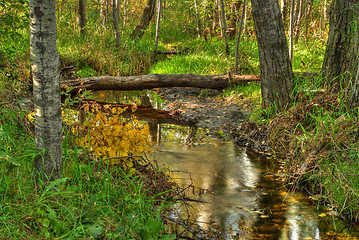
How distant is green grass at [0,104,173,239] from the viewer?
250 centimetres

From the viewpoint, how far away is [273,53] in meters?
5.71

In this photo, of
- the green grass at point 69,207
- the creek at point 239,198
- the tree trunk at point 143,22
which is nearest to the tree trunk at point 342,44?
the creek at point 239,198

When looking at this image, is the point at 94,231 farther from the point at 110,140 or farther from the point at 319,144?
the point at 319,144

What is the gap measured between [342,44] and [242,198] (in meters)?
2.77

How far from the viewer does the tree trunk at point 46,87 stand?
270cm

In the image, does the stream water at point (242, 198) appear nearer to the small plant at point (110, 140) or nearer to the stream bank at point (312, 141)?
the stream bank at point (312, 141)

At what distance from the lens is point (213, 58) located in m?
10.8

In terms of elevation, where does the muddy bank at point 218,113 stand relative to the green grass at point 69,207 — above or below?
below

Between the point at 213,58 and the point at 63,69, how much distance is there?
4.24 m

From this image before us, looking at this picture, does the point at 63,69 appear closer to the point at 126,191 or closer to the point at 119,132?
the point at 119,132

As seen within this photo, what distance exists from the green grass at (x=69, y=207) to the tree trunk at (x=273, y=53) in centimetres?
337

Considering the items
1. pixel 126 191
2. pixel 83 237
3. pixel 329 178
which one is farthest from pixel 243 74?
pixel 83 237

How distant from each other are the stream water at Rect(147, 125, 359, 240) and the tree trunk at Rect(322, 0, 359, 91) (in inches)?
62.6

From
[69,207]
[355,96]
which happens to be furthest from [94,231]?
[355,96]
